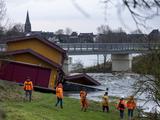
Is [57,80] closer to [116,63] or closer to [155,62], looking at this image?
[155,62]

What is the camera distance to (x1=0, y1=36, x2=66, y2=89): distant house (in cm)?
3953

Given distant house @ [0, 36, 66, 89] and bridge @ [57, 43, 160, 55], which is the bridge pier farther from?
distant house @ [0, 36, 66, 89]

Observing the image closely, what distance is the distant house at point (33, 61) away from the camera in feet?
130

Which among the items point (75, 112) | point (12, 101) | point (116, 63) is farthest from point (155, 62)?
point (116, 63)

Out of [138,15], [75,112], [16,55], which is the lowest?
[75,112]

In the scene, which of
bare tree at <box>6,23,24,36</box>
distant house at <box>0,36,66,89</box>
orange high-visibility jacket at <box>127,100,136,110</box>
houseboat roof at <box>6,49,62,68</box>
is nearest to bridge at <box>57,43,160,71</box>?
bare tree at <box>6,23,24,36</box>

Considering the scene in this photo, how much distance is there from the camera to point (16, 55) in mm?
40656

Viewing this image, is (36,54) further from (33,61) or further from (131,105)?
(131,105)

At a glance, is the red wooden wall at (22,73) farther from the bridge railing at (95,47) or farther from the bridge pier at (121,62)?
the bridge pier at (121,62)

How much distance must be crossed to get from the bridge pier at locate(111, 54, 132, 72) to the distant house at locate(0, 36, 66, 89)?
150ft

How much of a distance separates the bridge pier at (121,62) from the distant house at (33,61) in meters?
45.6

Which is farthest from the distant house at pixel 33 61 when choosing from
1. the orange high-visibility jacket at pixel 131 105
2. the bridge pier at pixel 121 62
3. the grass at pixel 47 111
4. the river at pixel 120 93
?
the bridge pier at pixel 121 62

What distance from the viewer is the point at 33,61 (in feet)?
135

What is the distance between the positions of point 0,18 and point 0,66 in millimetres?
5551
